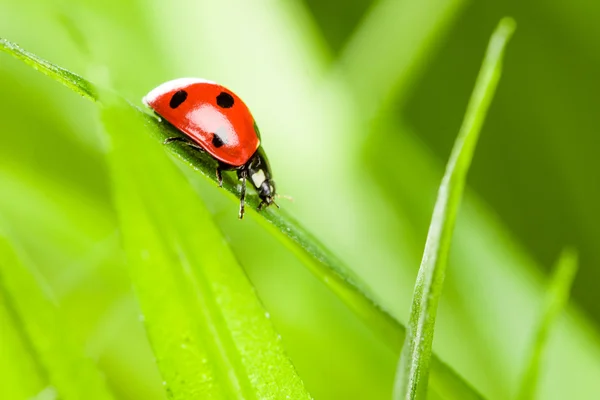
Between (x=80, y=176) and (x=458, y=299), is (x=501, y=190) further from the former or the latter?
(x=80, y=176)

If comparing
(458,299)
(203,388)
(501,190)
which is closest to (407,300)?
(458,299)

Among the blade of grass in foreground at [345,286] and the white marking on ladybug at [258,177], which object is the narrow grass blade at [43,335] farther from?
the white marking on ladybug at [258,177]

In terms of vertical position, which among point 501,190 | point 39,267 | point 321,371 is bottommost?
point 39,267

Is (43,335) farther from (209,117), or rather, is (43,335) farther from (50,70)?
(209,117)

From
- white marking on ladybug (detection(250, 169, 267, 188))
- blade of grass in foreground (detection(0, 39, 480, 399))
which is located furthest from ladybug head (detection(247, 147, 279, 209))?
blade of grass in foreground (detection(0, 39, 480, 399))

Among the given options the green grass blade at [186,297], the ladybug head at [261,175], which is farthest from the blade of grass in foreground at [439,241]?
the ladybug head at [261,175]

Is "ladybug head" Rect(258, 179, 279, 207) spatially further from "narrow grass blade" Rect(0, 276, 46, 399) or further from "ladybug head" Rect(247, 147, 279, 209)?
"narrow grass blade" Rect(0, 276, 46, 399)

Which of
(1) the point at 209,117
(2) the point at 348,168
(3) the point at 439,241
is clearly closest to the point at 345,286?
(3) the point at 439,241

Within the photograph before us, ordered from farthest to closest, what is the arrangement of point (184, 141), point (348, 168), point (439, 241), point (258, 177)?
point (348, 168)
point (258, 177)
point (184, 141)
point (439, 241)
